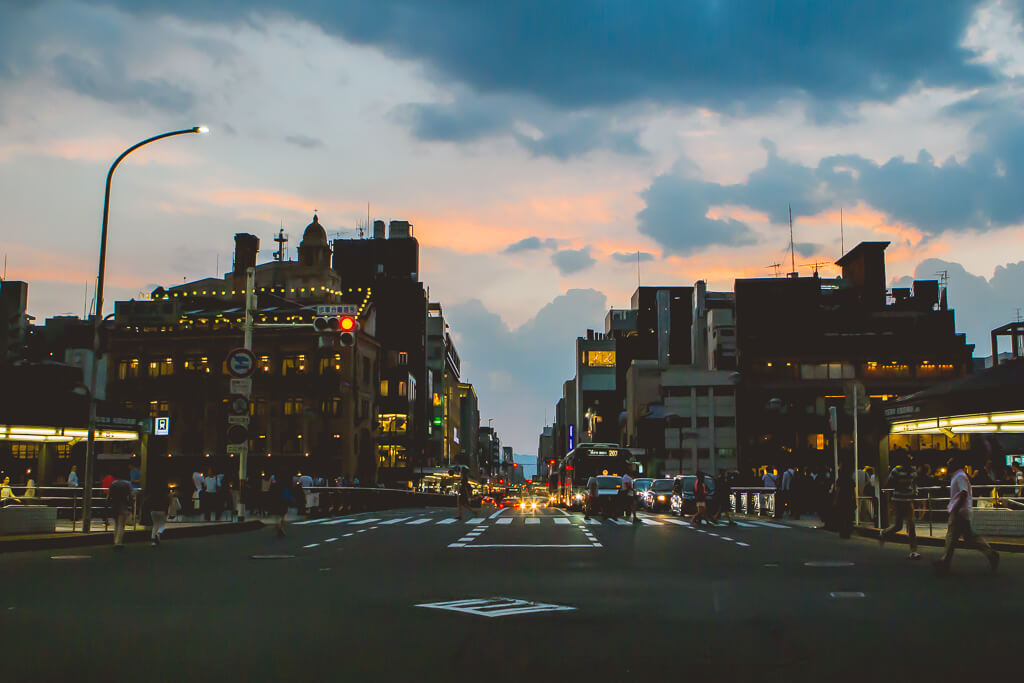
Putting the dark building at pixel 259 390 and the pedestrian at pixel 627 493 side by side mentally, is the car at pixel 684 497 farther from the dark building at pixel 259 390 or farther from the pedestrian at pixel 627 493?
the dark building at pixel 259 390

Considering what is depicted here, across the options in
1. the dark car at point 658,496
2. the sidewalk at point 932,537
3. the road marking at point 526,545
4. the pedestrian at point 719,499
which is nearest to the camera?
the sidewalk at point 932,537

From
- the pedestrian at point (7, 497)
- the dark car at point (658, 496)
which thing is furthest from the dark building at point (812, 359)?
the pedestrian at point (7, 497)

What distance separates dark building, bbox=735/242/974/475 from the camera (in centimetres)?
9488

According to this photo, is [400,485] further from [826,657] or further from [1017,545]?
[826,657]

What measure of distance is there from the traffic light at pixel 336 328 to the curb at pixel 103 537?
244 inches

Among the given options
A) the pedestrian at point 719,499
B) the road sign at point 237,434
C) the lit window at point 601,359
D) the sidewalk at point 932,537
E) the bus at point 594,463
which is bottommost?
the sidewalk at point 932,537

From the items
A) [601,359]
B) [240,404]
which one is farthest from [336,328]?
[601,359]

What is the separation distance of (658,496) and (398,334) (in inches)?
3211

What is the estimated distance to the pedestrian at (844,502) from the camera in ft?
82.8

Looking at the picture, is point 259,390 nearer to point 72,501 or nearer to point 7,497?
point 72,501

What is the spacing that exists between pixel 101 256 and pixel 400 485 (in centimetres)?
7358

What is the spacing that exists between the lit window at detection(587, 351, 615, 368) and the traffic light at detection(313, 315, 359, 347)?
16225cm

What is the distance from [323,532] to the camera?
91.2 feet

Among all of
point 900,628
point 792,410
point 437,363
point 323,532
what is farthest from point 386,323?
point 900,628
